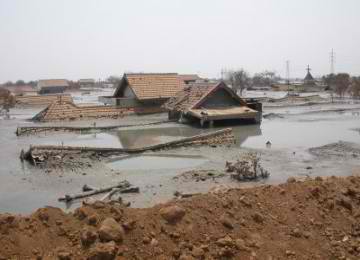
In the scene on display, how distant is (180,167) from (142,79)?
798 inches

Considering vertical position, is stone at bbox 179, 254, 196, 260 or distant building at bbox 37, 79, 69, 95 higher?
distant building at bbox 37, 79, 69, 95

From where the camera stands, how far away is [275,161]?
47.9 feet

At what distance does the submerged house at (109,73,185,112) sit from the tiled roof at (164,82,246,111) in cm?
366

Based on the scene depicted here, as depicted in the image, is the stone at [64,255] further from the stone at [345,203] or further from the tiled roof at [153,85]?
the tiled roof at [153,85]

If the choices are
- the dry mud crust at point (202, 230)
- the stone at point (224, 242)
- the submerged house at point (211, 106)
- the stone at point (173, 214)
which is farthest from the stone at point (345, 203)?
the submerged house at point (211, 106)

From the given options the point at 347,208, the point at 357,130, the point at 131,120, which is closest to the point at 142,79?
the point at 131,120

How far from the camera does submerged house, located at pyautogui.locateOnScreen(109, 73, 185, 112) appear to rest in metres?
32.3

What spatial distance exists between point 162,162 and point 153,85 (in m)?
19.1

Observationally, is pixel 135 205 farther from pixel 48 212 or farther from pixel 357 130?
pixel 357 130

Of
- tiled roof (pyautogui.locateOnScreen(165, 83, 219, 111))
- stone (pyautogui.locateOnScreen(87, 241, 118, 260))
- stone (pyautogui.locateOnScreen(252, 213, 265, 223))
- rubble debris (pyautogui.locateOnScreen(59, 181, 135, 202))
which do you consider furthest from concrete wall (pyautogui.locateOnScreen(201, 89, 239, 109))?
stone (pyautogui.locateOnScreen(87, 241, 118, 260))

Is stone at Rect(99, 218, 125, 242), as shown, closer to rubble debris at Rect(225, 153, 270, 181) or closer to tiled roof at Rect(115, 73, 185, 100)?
rubble debris at Rect(225, 153, 270, 181)

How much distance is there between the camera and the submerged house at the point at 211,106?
24859 mm

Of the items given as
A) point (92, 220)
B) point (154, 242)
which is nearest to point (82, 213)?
point (92, 220)

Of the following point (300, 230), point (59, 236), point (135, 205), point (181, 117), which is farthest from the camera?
point (181, 117)
